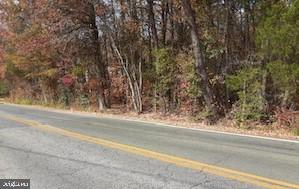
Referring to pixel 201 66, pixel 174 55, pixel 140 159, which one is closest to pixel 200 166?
pixel 140 159

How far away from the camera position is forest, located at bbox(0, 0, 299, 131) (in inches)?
545

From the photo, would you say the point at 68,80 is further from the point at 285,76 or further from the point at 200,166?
the point at 200,166

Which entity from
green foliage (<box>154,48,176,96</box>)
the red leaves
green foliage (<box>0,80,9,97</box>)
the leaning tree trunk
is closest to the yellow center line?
the leaning tree trunk

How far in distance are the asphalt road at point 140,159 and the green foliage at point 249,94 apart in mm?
3175

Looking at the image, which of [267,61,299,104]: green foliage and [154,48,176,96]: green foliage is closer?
[267,61,299,104]: green foliage

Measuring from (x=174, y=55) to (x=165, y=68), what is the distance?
811mm

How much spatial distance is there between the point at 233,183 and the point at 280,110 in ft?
A: 27.1

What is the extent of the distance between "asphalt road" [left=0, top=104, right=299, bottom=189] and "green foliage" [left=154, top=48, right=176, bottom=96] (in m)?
6.07

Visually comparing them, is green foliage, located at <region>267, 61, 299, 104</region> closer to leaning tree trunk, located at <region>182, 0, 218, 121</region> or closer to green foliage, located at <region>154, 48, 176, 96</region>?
leaning tree trunk, located at <region>182, 0, 218, 121</region>

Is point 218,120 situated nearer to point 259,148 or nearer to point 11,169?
point 259,148

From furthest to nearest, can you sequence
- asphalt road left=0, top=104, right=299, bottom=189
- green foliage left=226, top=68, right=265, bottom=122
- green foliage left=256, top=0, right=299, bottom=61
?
green foliage left=226, top=68, right=265, bottom=122 → green foliage left=256, top=0, right=299, bottom=61 → asphalt road left=0, top=104, right=299, bottom=189

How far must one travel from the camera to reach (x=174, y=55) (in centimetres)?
1861

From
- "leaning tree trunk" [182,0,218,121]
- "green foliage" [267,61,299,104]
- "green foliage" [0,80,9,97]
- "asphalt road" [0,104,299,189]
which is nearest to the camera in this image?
"asphalt road" [0,104,299,189]

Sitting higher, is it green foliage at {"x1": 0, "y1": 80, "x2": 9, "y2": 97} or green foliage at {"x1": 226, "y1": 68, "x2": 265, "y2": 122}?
green foliage at {"x1": 0, "y1": 80, "x2": 9, "y2": 97}
